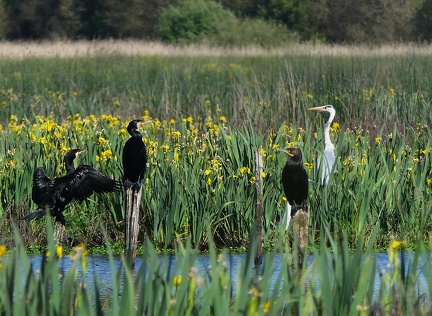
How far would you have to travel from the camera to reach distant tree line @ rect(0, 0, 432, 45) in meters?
39.4

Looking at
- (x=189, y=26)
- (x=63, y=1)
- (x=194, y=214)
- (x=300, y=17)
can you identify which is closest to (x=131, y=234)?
(x=194, y=214)

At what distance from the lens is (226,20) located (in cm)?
3922

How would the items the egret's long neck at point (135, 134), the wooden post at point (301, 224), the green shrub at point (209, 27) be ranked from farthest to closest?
1. the green shrub at point (209, 27)
2. the egret's long neck at point (135, 134)
3. the wooden post at point (301, 224)

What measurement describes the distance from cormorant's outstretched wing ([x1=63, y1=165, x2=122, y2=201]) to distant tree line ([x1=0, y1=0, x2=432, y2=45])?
2915cm

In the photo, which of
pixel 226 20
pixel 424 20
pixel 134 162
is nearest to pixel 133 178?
pixel 134 162

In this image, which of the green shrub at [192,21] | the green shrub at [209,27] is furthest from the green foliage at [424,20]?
the green shrub at [192,21]

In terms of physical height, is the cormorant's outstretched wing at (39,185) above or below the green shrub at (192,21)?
above

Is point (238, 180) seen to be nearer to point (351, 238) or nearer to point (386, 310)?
point (351, 238)

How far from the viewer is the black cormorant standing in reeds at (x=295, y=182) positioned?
5.34 meters

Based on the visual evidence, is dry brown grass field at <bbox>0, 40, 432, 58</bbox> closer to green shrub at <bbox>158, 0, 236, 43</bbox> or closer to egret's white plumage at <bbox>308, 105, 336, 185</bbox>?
green shrub at <bbox>158, 0, 236, 43</bbox>

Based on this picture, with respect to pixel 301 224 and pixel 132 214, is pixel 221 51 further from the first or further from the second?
pixel 301 224

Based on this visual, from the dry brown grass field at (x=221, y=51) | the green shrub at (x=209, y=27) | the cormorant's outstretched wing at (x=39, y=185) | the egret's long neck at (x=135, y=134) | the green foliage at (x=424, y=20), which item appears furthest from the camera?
the green foliage at (x=424, y=20)

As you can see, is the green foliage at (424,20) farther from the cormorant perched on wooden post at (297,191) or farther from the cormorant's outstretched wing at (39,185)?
the cormorant perched on wooden post at (297,191)

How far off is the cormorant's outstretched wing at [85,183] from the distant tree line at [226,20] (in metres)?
29.2
